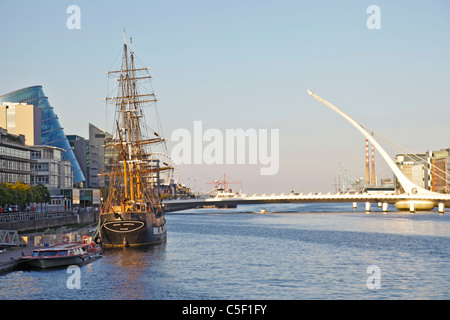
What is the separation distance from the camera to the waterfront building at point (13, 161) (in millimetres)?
112750

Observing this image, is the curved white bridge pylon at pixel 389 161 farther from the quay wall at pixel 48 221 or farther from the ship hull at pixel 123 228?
the ship hull at pixel 123 228

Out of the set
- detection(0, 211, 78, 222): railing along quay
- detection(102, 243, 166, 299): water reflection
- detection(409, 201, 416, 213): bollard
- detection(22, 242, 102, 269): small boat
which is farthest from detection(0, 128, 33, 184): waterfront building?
detection(409, 201, 416, 213): bollard

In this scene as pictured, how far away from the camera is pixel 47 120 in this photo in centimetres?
18888

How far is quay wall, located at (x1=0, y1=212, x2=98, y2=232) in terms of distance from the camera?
235 ft

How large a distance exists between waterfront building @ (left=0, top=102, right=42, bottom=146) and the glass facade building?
528 inches

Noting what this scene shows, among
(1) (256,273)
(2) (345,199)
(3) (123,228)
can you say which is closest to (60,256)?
(1) (256,273)

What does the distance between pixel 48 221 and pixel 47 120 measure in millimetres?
107399

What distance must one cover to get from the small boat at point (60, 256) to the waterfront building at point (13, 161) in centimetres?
5974

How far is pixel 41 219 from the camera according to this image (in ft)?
273

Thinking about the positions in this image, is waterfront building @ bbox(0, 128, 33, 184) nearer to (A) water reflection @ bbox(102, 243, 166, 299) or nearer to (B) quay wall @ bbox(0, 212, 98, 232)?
A: (B) quay wall @ bbox(0, 212, 98, 232)

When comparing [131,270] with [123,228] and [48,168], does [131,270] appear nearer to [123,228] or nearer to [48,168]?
[123,228]

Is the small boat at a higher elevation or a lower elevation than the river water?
higher

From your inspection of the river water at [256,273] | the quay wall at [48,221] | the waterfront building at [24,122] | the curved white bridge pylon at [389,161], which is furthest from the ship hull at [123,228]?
the waterfront building at [24,122]
